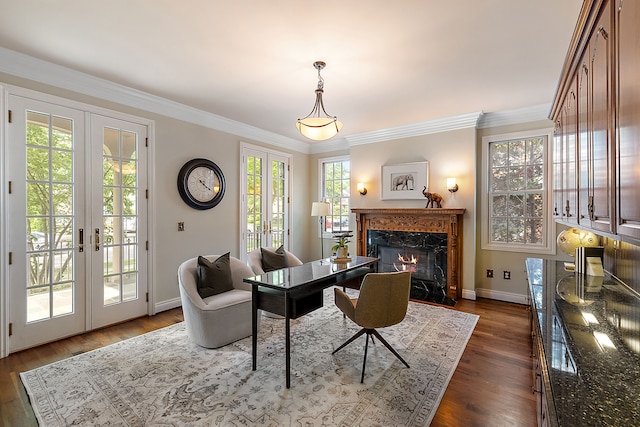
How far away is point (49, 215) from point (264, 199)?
289cm

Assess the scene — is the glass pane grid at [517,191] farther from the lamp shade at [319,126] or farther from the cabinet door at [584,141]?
the lamp shade at [319,126]

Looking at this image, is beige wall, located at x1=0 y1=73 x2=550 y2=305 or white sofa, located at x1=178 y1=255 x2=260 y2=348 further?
beige wall, located at x1=0 y1=73 x2=550 y2=305

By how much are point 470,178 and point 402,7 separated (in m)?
2.99

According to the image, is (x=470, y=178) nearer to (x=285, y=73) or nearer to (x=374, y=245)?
(x=374, y=245)

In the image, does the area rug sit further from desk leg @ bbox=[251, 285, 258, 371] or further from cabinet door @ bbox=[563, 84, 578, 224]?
cabinet door @ bbox=[563, 84, 578, 224]

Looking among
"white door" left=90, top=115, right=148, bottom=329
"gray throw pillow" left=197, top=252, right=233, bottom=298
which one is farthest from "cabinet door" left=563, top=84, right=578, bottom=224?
"white door" left=90, top=115, right=148, bottom=329

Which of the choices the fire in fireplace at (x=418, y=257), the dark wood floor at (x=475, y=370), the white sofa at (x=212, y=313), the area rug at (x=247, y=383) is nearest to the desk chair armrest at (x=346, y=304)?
the area rug at (x=247, y=383)

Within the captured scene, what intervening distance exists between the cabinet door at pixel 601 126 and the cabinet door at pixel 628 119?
124 millimetres

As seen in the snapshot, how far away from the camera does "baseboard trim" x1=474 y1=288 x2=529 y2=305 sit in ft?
13.8

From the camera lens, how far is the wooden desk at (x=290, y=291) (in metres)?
2.29

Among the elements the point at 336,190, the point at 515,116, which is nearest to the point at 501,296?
the point at 515,116

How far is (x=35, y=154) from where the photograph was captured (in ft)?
9.58

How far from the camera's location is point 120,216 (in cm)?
353

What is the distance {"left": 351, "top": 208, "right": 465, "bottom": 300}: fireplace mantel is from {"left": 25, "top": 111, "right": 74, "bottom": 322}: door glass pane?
3.86m
